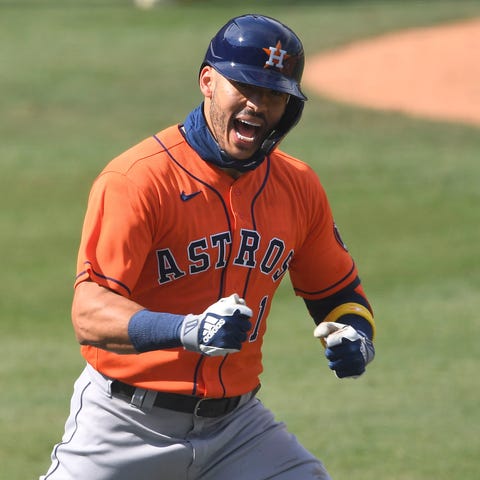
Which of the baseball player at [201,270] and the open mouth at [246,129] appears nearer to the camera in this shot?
the baseball player at [201,270]

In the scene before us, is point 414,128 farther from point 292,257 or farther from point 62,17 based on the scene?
point 292,257

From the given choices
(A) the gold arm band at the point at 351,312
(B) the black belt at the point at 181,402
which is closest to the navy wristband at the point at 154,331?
(B) the black belt at the point at 181,402

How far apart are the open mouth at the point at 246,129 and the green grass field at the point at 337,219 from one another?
130 inches

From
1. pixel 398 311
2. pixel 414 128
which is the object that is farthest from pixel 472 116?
pixel 398 311

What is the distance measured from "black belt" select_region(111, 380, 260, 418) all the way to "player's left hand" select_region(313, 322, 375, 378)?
46cm

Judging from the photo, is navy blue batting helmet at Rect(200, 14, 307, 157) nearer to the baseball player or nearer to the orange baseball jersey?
the baseball player

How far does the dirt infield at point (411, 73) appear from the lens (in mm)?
20875

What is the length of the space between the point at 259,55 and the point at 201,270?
2.74 feet

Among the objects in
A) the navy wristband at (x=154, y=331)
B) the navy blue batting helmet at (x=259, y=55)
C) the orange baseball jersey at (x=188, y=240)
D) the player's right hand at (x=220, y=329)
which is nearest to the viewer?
the player's right hand at (x=220, y=329)

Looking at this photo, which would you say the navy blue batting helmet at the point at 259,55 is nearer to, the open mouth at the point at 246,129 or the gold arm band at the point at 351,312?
the open mouth at the point at 246,129

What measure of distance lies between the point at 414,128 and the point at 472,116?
4.69 feet

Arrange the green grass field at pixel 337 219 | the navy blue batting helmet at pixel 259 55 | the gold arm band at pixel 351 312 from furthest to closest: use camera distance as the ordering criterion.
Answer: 1. the green grass field at pixel 337 219
2. the gold arm band at pixel 351 312
3. the navy blue batting helmet at pixel 259 55

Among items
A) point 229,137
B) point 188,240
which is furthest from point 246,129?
point 188,240

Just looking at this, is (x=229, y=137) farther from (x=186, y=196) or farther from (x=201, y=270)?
(x=201, y=270)
